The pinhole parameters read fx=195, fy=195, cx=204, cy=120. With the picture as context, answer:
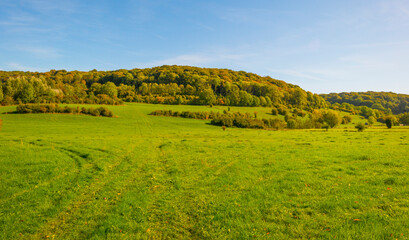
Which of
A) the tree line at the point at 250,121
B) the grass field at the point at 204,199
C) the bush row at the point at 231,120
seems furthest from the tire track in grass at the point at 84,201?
the bush row at the point at 231,120

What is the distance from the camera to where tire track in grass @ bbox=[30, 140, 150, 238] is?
7.71 meters

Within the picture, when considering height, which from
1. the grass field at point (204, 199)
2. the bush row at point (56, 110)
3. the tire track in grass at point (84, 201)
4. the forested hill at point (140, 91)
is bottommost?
the tire track in grass at point (84, 201)

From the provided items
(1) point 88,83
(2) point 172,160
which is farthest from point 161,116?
(1) point 88,83

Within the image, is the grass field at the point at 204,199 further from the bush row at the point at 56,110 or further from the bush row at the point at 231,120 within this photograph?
the bush row at the point at 56,110

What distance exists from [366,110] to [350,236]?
19108 centimetres

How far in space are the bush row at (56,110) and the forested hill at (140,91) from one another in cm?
1397

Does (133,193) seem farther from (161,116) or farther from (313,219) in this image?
(161,116)

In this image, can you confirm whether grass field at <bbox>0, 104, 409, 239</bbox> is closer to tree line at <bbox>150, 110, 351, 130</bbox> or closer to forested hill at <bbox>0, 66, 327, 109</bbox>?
tree line at <bbox>150, 110, 351, 130</bbox>

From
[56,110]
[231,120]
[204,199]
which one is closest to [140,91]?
[56,110]

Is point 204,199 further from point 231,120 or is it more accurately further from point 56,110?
point 56,110

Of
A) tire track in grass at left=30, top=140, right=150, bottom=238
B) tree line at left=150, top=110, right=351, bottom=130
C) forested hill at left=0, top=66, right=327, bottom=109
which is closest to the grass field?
tire track in grass at left=30, top=140, right=150, bottom=238

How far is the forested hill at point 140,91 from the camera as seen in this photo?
8441 cm

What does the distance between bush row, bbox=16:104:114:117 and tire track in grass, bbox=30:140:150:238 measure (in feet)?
212

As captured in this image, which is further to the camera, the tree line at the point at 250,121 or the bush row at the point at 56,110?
the tree line at the point at 250,121
